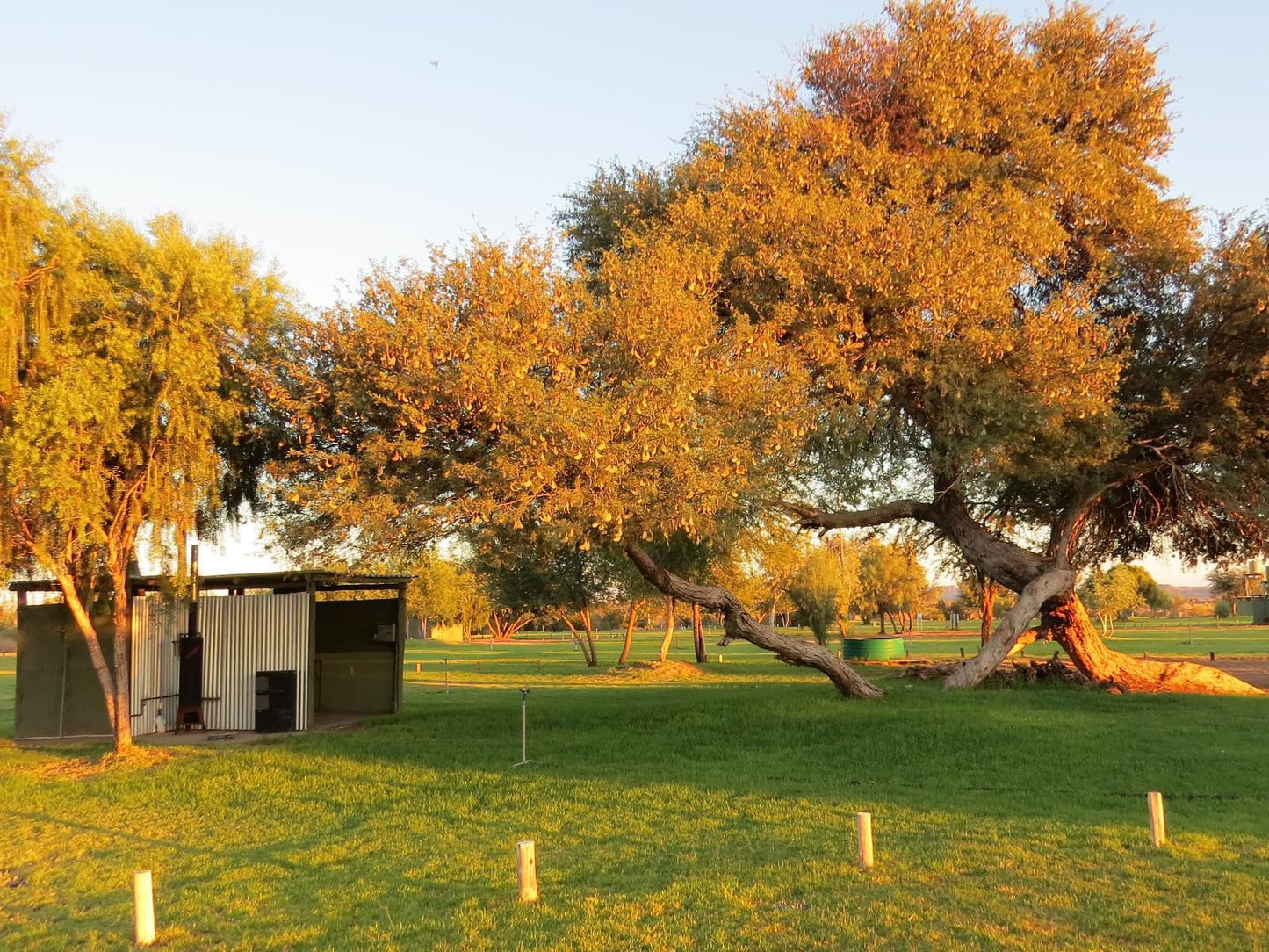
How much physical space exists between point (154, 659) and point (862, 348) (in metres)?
15.5

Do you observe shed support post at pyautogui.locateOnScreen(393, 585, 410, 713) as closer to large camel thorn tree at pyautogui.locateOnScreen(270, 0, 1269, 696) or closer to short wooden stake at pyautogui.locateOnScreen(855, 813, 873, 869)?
large camel thorn tree at pyautogui.locateOnScreen(270, 0, 1269, 696)

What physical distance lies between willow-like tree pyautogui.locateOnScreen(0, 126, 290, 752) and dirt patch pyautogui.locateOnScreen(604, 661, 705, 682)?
21.2 m

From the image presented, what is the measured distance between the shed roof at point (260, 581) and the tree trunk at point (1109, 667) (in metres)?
15.5

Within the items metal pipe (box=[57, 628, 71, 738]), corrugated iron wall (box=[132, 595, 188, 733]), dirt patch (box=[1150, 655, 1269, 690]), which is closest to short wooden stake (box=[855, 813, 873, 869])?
corrugated iron wall (box=[132, 595, 188, 733])

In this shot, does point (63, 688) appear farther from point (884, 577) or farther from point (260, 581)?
point (884, 577)

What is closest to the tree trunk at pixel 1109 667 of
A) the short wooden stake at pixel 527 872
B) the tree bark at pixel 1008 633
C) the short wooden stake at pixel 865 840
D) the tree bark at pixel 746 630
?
the tree bark at pixel 1008 633

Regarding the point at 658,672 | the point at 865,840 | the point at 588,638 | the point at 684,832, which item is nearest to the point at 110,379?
the point at 684,832

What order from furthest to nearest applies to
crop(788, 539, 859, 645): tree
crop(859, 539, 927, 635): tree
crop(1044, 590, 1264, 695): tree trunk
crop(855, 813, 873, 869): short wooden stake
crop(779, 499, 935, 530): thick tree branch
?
crop(859, 539, 927, 635): tree, crop(788, 539, 859, 645): tree, crop(1044, 590, 1264, 695): tree trunk, crop(779, 499, 935, 530): thick tree branch, crop(855, 813, 873, 869): short wooden stake

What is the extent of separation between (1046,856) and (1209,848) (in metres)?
1.54

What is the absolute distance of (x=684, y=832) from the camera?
1051 cm

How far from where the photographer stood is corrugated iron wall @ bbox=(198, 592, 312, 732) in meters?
20.3

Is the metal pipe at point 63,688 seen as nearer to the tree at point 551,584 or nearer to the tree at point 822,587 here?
the tree at point 551,584

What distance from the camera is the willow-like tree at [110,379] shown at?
14.8 metres

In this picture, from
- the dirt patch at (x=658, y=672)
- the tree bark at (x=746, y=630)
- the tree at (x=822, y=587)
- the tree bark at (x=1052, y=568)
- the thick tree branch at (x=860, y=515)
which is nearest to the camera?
the tree bark at (x=746, y=630)
